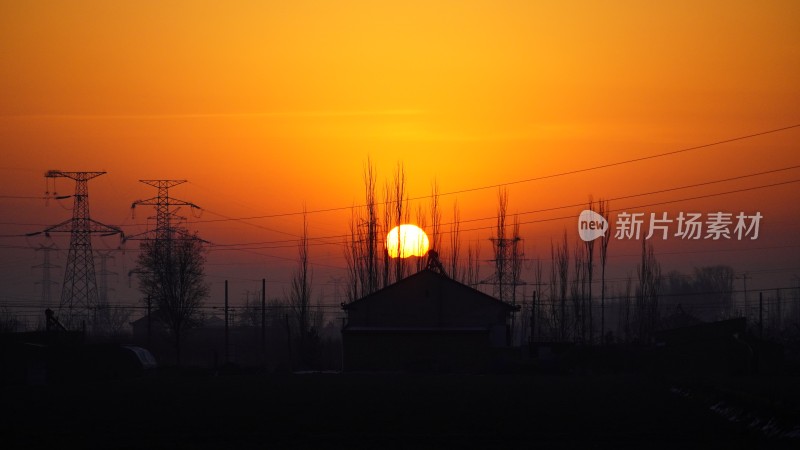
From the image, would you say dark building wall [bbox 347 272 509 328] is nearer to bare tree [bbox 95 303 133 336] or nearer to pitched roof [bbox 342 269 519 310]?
pitched roof [bbox 342 269 519 310]

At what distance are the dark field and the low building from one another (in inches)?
942

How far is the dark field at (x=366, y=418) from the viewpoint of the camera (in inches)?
744

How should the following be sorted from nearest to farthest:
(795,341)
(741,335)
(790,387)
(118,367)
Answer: (790,387)
(118,367)
(741,335)
(795,341)

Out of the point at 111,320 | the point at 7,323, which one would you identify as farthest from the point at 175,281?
the point at 111,320

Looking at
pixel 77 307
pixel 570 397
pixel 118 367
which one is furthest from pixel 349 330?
pixel 570 397

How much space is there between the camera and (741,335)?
60.9 metres

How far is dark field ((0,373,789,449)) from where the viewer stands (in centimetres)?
1891

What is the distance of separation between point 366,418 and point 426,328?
4137 cm

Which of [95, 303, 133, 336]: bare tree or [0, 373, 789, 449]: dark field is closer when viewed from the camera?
[0, 373, 789, 449]: dark field

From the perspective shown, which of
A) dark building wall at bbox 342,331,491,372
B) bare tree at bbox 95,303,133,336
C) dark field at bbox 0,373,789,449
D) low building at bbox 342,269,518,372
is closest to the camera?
dark field at bbox 0,373,789,449

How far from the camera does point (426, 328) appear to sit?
→ 65938mm

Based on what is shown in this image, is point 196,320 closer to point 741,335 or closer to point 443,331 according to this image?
point 443,331

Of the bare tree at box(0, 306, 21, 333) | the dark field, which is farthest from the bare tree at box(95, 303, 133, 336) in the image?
the dark field

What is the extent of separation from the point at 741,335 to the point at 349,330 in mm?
24619
